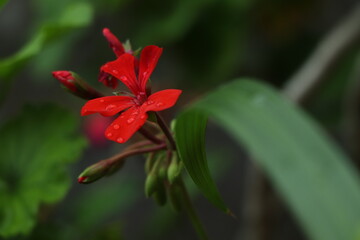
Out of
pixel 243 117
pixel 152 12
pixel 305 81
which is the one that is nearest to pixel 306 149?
pixel 243 117

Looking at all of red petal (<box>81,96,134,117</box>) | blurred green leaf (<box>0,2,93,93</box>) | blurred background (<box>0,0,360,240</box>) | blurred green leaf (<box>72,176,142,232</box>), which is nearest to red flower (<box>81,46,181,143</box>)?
red petal (<box>81,96,134,117</box>)

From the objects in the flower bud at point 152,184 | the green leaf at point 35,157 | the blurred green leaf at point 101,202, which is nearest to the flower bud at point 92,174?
the flower bud at point 152,184

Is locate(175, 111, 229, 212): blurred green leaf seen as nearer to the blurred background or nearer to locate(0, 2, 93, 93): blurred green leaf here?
locate(0, 2, 93, 93): blurred green leaf

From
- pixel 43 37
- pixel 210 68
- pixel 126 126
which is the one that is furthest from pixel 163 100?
pixel 210 68

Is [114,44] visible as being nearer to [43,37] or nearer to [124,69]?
[124,69]

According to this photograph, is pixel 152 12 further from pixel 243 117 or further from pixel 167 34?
pixel 243 117

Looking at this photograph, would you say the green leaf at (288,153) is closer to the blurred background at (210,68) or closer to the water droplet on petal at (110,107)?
the water droplet on petal at (110,107)

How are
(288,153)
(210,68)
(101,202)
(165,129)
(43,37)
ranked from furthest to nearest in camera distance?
(210,68) < (101,202) < (43,37) < (165,129) < (288,153)
